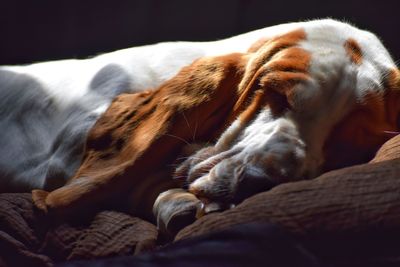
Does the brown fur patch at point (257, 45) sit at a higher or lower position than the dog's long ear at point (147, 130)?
higher

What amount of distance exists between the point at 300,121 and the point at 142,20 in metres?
1.10

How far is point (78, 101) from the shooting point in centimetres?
211

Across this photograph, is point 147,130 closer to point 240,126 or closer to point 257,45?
point 240,126

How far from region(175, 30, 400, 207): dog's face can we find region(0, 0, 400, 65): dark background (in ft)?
2.43

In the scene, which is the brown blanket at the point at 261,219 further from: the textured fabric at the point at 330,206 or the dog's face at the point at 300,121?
the dog's face at the point at 300,121

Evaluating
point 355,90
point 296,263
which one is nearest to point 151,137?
point 355,90

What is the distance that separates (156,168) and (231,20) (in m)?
1.02

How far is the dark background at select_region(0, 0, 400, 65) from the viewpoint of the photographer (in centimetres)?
266

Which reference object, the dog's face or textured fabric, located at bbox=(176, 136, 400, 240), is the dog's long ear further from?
textured fabric, located at bbox=(176, 136, 400, 240)

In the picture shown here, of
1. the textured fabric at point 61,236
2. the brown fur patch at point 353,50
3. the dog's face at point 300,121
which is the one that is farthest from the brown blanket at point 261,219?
the brown fur patch at point 353,50

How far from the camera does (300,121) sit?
177 cm

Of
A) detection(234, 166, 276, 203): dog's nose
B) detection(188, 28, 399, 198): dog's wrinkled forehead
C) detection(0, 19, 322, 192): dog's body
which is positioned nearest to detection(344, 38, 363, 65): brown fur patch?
detection(188, 28, 399, 198): dog's wrinkled forehead

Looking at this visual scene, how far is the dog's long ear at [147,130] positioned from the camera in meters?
1.76

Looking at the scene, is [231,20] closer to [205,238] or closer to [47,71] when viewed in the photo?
[47,71]
